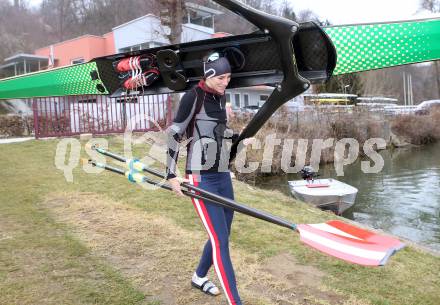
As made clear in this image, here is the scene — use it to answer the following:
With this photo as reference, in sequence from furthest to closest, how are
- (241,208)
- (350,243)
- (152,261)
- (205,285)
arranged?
(152,261)
(205,285)
(241,208)
(350,243)

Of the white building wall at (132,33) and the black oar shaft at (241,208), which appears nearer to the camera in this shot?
the black oar shaft at (241,208)

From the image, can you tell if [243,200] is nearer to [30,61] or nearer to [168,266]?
[168,266]

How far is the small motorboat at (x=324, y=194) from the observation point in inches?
466

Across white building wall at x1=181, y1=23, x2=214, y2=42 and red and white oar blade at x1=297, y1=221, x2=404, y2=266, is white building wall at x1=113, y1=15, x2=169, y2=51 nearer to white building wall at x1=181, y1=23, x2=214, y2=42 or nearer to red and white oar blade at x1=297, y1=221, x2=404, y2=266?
white building wall at x1=181, y1=23, x2=214, y2=42

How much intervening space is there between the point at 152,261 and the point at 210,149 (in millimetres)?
1820

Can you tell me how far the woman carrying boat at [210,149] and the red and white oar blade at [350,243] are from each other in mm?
665

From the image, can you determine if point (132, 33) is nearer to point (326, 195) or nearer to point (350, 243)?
point (326, 195)

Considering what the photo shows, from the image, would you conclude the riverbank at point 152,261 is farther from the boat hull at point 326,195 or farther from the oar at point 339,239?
the boat hull at point 326,195

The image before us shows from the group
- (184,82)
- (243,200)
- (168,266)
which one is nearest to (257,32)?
(184,82)

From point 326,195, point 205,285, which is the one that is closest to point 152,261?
point 205,285

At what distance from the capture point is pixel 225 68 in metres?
3.12

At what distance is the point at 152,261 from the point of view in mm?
4449

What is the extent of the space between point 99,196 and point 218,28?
35759mm

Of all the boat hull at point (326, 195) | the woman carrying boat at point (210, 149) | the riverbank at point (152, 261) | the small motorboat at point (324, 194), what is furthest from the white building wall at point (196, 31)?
the woman carrying boat at point (210, 149)
